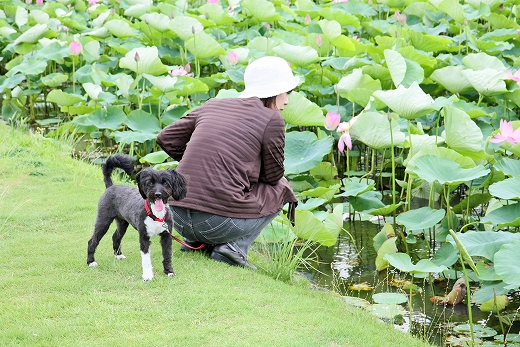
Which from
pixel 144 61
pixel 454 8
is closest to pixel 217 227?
pixel 144 61

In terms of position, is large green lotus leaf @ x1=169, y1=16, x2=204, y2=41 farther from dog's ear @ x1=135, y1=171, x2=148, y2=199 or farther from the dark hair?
dog's ear @ x1=135, y1=171, x2=148, y2=199

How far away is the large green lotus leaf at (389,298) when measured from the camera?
3752mm

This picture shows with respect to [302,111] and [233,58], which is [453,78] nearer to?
[302,111]

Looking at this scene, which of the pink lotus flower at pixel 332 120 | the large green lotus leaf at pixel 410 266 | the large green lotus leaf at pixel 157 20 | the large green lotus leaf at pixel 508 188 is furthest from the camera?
the large green lotus leaf at pixel 157 20

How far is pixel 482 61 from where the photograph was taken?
209 inches

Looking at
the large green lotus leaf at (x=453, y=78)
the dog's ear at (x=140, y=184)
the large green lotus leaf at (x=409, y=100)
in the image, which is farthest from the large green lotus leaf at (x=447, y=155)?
the dog's ear at (x=140, y=184)

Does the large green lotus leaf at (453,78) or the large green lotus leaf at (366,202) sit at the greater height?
the large green lotus leaf at (453,78)

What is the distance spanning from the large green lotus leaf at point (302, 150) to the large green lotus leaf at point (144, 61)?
149 centimetres

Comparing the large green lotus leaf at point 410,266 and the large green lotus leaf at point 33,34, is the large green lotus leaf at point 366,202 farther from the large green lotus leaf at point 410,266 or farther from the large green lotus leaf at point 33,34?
the large green lotus leaf at point 33,34

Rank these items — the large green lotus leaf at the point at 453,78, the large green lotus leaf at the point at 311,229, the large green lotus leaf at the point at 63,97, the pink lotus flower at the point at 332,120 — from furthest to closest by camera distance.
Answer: the large green lotus leaf at the point at 63,97 < the large green lotus leaf at the point at 453,78 < the pink lotus flower at the point at 332,120 < the large green lotus leaf at the point at 311,229

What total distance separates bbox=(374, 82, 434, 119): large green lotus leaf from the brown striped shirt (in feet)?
2.71

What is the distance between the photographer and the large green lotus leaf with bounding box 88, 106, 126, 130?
5.89 meters

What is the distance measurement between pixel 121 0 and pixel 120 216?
646 centimetres

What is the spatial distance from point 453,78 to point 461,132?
4.14ft
